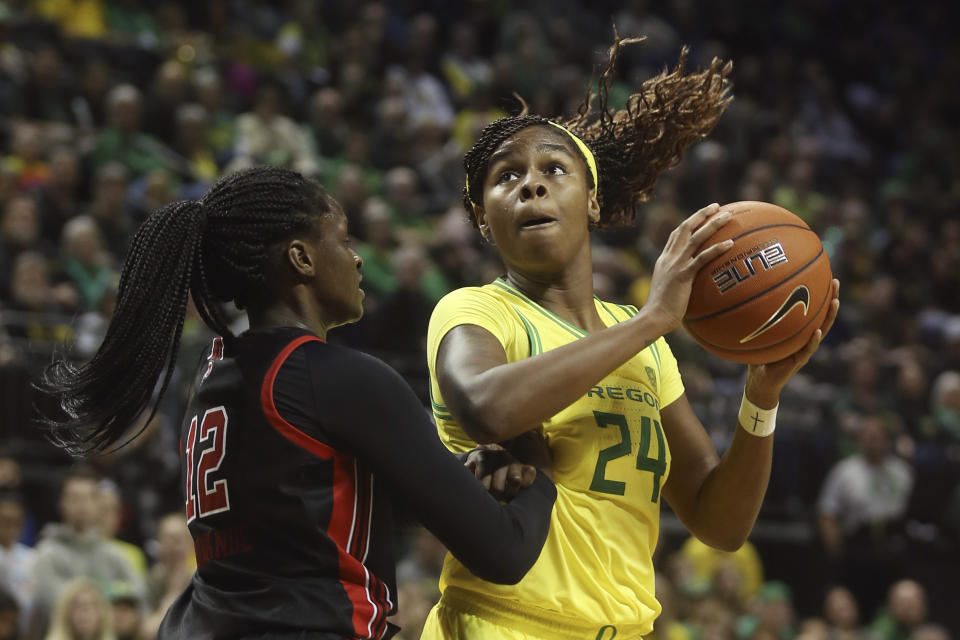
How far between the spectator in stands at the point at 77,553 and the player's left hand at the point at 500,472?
4099 mm

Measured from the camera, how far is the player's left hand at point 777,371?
9.78ft

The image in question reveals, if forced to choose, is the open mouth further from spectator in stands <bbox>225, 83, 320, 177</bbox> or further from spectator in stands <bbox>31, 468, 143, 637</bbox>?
spectator in stands <bbox>225, 83, 320, 177</bbox>

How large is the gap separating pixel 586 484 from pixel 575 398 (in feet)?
1.24

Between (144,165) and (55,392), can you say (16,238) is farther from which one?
(55,392)

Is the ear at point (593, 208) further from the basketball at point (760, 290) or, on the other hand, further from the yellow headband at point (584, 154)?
the basketball at point (760, 290)

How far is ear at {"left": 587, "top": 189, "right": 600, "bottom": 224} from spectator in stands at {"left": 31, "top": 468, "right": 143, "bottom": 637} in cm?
405

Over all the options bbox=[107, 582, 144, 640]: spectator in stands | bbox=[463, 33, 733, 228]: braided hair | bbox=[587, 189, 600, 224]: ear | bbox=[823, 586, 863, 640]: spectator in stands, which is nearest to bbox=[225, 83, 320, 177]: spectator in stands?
bbox=[107, 582, 144, 640]: spectator in stands

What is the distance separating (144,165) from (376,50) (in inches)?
127

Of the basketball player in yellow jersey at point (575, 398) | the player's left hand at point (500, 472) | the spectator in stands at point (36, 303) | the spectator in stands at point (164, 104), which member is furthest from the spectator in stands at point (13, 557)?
the player's left hand at point (500, 472)

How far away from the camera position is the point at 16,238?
7453 mm

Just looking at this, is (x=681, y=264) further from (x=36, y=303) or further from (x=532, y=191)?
(x=36, y=303)

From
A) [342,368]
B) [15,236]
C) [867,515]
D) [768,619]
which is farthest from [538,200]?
[867,515]

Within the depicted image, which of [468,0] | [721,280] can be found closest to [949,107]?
[468,0]

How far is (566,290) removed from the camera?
3.09 m
